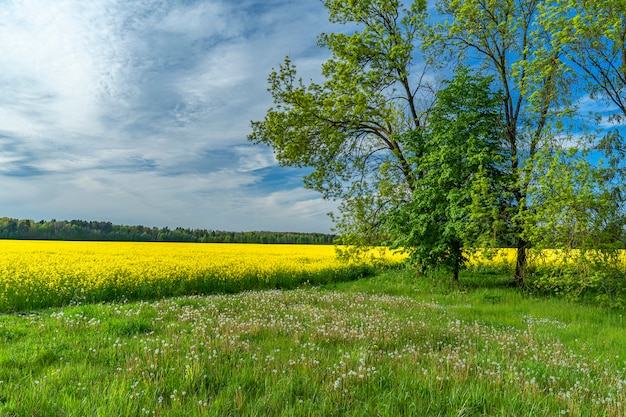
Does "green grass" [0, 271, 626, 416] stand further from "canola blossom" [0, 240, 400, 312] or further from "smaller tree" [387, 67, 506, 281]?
"smaller tree" [387, 67, 506, 281]

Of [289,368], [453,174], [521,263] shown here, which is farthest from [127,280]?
[521,263]

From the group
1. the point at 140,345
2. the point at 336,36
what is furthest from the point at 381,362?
the point at 336,36

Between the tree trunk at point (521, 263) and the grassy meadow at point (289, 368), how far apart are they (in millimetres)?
10086

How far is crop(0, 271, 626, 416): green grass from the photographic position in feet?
13.6

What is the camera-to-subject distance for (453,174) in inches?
742

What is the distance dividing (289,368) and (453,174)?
1638 cm

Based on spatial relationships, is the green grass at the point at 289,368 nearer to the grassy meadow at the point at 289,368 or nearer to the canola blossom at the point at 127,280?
the grassy meadow at the point at 289,368

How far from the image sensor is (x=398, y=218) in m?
21.2

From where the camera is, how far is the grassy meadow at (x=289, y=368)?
13.6 ft

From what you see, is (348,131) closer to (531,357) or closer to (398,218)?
(398,218)

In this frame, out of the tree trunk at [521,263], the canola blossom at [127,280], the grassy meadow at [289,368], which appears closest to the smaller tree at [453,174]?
the tree trunk at [521,263]

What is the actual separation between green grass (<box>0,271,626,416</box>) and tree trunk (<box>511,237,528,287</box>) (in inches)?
394

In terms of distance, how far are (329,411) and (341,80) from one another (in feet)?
76.2

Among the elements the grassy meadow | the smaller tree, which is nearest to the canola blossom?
the grassy meadow
